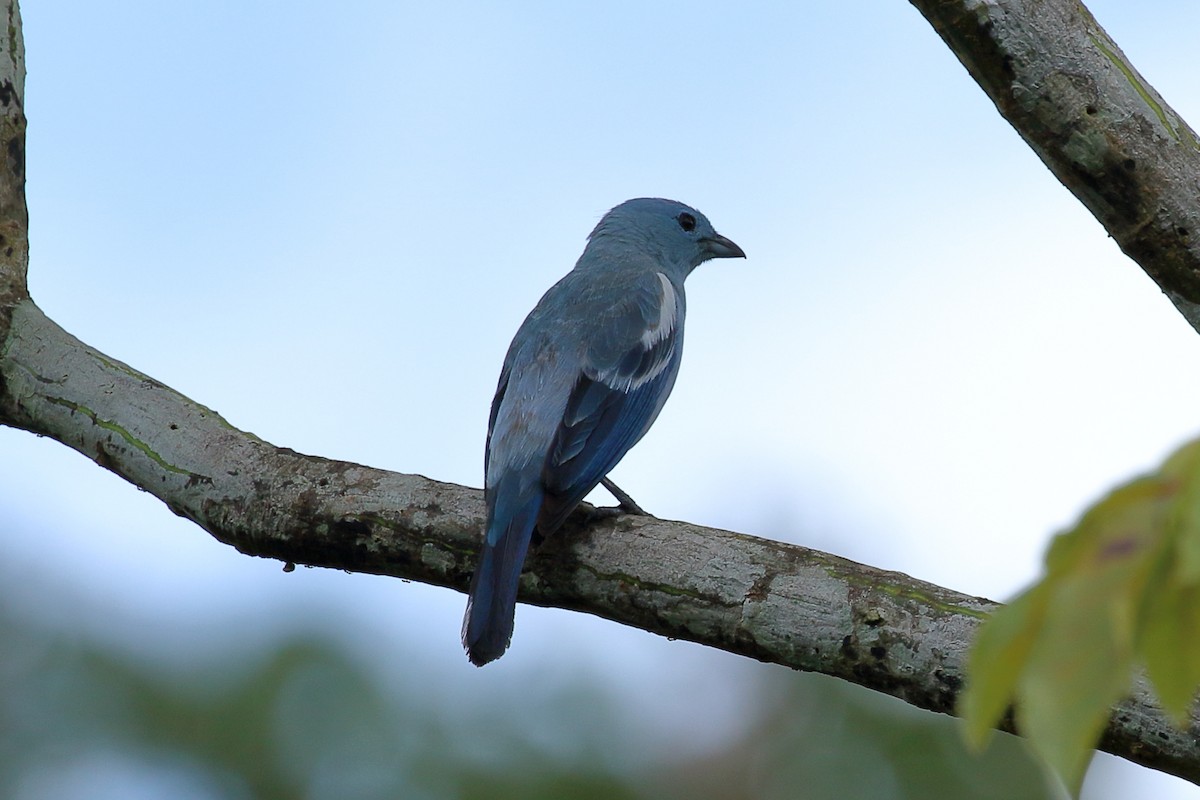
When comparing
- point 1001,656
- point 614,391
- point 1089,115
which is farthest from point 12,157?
point 1001,656

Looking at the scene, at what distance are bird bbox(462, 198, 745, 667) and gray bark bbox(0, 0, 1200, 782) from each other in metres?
0.13

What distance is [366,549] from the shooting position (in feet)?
13.9

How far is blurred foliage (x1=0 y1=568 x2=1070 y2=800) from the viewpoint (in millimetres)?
11945

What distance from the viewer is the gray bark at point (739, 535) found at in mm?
3523

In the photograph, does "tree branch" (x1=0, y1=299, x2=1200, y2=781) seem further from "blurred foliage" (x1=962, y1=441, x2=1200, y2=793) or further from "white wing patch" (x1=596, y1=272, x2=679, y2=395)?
"blurred foliage" (x1=962, y1=441, x2=1200, y2=793)

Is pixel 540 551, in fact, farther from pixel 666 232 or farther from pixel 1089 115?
pixel 666 232

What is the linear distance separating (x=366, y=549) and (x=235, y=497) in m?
0.51

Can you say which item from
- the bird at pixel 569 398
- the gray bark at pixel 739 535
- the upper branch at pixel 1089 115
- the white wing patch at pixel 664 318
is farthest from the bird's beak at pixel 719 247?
the upper branch at pixel 1089 115

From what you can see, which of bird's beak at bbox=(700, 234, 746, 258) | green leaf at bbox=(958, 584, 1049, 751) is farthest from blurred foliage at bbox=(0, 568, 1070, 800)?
green leaf at bbox=(958, 584, 1049, 751)

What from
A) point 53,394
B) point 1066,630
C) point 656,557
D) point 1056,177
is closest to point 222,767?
point 53,394

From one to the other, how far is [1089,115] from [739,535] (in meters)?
Result: 1.61

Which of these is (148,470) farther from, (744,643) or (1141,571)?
(1141,571)

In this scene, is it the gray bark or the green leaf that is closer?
the green leaf

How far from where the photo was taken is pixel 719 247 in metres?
7.21
